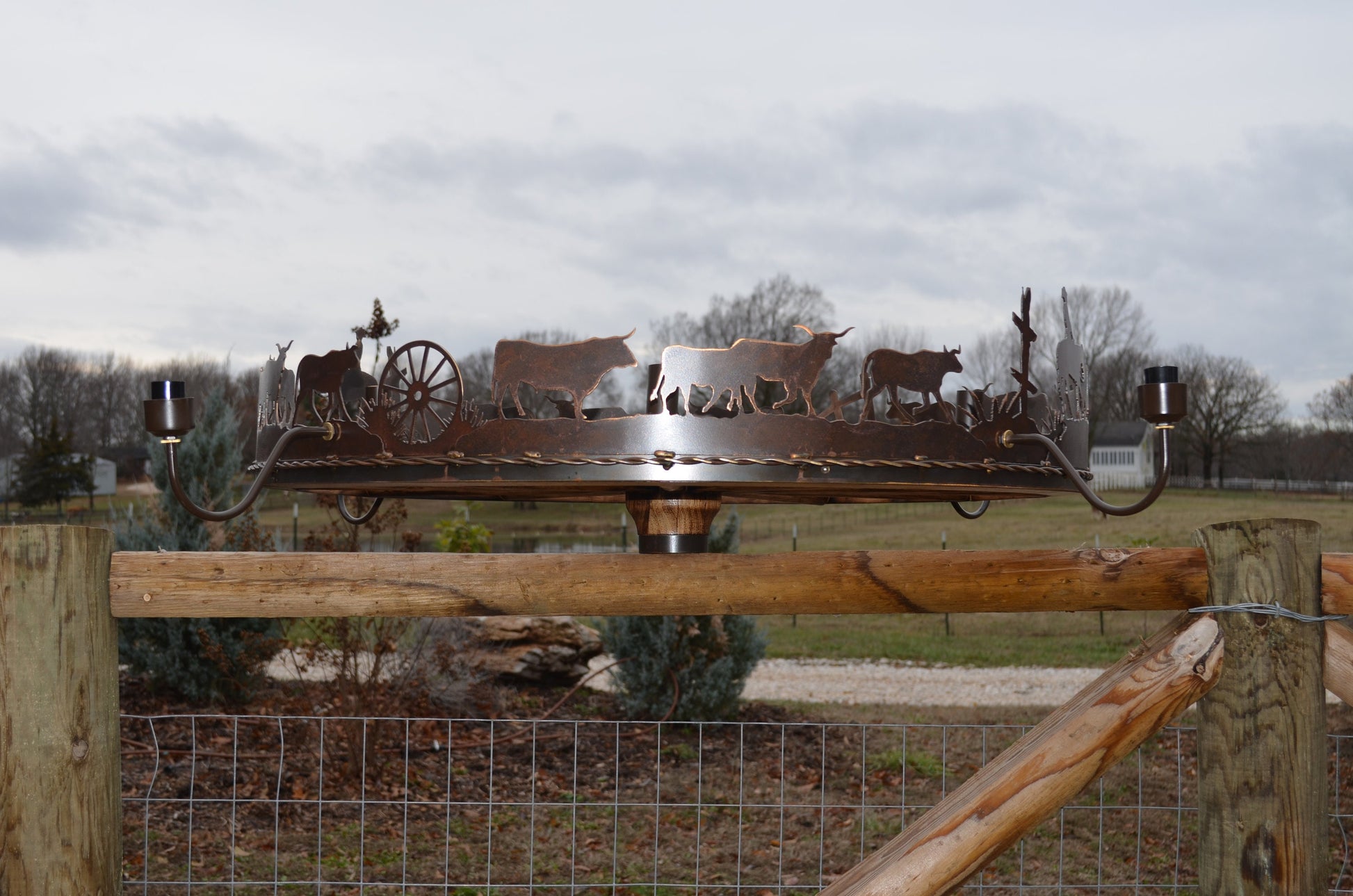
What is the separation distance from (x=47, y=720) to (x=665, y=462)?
1284 millimetres

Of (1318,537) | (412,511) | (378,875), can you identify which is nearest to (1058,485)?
(1318,537)

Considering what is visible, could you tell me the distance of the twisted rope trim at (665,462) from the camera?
150 centimetres

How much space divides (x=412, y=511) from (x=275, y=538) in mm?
14001

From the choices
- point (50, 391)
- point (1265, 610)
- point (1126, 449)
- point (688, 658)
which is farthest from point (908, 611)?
point (50, 391)

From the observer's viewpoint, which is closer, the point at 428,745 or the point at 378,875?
the point at 378,875

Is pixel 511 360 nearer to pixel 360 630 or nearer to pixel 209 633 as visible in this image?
pixel 360 630

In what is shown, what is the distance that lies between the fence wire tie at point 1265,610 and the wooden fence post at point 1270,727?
10 mm

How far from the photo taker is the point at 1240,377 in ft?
76.3

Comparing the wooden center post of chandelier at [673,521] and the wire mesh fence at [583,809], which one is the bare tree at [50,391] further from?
the wooden center post of chandelier at [673,521]

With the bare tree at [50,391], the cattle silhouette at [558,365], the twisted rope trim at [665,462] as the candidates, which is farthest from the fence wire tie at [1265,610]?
the bare tree at [50,391]

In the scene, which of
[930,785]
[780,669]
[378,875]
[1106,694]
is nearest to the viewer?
[1106,694]

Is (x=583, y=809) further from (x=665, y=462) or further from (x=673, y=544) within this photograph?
(x=665, y=462)

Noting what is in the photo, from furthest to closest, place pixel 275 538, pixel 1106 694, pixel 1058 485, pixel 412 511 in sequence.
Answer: pixel 412 511 → pixel 275 538 → pixel 1106 694 → pixel 1058 485

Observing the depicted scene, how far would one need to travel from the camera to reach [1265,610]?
196cm
